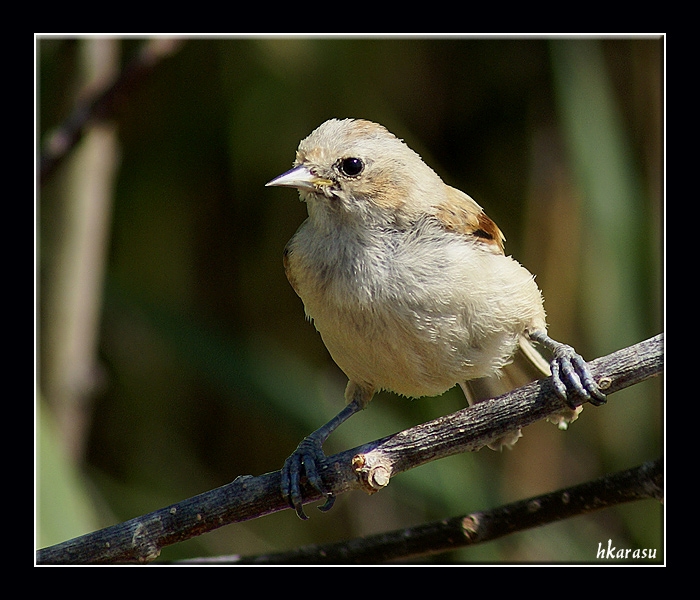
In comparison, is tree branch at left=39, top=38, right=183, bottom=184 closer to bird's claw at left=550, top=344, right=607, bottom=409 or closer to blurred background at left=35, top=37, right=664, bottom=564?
blurred background at left=35, top=37, right=664, bottom=564

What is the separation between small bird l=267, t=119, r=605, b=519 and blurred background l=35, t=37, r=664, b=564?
1.05 meters

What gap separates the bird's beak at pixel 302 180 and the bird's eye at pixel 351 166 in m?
0.06

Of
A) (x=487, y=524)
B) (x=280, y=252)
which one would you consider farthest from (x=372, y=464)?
(x=280, y=252)

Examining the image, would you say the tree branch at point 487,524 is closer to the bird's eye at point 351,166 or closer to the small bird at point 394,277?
the small bird at point 394,277

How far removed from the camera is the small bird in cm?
266

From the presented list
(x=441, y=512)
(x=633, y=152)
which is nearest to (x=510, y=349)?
(x=441, y=512)

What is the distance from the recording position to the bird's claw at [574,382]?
2420 millimetres

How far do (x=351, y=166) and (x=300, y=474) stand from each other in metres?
1.00

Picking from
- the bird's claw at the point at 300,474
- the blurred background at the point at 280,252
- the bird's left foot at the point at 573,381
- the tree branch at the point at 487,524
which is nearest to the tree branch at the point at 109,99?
the blurred background at the point at 280,252

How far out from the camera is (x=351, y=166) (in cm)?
272

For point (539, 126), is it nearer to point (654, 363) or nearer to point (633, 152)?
point (633, 152)

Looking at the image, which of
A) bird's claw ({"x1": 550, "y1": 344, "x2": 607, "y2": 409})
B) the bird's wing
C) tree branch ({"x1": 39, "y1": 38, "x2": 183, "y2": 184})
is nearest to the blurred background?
tree branch ({"x1": 39, "y1": 38, "x2": 183, "y2": 184})

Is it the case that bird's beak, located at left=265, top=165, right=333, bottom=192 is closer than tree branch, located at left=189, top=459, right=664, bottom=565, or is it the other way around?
tree branch, located at left=189, top=459, right=664, bottom=565

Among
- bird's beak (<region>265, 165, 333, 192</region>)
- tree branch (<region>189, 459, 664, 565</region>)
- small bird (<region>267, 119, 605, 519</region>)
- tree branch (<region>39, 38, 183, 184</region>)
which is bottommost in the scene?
tree branch (<region>189, 459, 664, 565</region>)
